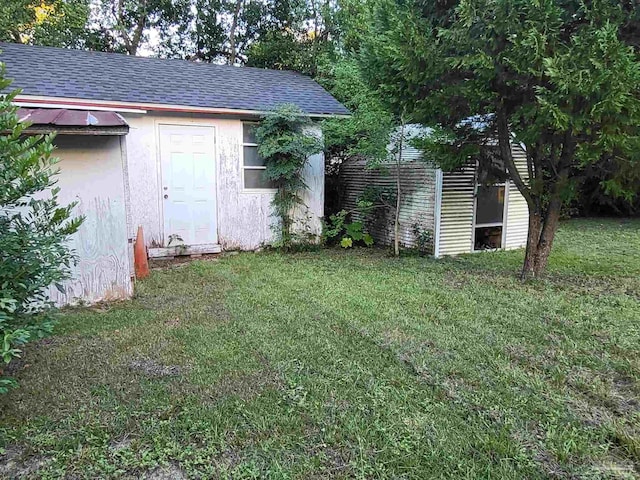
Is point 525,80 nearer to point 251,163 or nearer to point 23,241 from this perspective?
point 251,163

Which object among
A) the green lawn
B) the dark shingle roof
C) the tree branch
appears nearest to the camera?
the green lawn

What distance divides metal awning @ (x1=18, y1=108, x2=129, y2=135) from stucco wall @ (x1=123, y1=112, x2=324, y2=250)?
8.17 feet

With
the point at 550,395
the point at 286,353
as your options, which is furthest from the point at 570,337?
the point at 286,353

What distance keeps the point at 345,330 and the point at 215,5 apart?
1514 centimetres

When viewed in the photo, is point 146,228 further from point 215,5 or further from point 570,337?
point 215,5

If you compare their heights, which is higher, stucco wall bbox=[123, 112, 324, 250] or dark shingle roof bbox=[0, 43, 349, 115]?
dark shingle roof bbox=[0, 43, 349, 115]

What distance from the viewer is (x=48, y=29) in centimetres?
1323

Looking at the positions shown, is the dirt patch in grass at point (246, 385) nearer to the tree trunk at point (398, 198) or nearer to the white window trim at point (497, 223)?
the tree trunk at point (398, 198)

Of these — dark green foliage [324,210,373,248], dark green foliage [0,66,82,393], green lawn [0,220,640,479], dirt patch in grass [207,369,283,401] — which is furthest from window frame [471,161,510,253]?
dark green foliage [0,66,82,393]

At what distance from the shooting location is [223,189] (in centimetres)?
737

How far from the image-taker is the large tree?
411 cm

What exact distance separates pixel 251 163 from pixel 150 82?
210cm

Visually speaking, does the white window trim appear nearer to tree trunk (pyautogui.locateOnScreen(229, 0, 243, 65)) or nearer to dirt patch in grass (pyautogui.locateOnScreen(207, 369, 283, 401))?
dirt patch in grass (pyautogui.locateOnScreen(207, 369, 283, 401))

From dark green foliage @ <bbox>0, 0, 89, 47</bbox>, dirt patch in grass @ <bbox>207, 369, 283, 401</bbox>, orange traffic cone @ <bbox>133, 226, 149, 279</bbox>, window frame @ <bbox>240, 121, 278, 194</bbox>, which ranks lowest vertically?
dirt patch in grass @ <bbox>207, 369, 283, 401</bbox>
